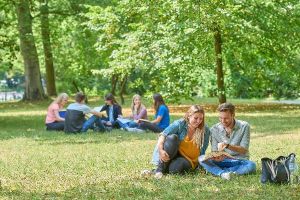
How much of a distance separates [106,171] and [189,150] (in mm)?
1381

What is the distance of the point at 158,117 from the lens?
1487 cm

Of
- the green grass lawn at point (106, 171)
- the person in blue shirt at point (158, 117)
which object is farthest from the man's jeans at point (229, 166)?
the person in blue shirt at point (158, 117)

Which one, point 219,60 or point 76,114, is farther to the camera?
point 219,60

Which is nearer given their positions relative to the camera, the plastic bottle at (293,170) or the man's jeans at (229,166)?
the plastic bottle at (293,170)

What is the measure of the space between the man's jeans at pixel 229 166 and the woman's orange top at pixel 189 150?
0.16 m

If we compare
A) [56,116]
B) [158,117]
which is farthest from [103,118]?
[158,117]

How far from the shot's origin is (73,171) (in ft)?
28.5

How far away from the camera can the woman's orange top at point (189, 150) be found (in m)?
8.05

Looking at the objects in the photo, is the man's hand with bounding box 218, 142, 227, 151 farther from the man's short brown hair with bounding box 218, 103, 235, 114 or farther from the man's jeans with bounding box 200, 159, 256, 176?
the man's short brown hair with bounding box 218, 103, 235, 114

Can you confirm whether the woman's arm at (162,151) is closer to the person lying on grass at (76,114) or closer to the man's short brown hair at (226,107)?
the man's short brown hair at (226,107)

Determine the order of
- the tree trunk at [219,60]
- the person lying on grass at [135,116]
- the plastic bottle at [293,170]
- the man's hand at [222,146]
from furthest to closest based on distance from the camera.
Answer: the tree trunk at [219,60] → the person lying on grass at [135,116] → the man's hand at [222,146] → the plastic bottle at [293,170]

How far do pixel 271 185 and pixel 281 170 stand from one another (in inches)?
9.1

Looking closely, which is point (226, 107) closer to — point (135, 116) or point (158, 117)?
point (158, 117)

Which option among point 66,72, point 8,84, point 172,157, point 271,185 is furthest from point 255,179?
point 8,84
